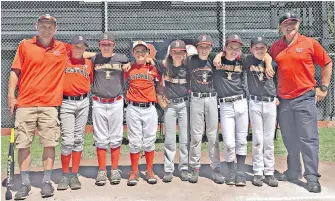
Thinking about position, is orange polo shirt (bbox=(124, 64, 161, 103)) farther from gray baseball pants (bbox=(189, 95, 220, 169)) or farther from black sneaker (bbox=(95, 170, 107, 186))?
black sneaker (bbox=(95, 170, 107, 186))

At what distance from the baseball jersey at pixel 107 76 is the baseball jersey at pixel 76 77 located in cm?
12

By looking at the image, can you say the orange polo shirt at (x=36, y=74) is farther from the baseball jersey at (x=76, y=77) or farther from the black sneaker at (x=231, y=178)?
the black sneaker at (x=231, y=178)

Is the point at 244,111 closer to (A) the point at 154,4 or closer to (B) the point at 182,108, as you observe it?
(B) the point at 182,108

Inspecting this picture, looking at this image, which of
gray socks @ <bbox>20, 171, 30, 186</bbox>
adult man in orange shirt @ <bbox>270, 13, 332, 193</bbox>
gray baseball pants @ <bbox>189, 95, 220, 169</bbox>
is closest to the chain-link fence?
adult man in orange shirt @ <bbox>270, 13, 332, 193</bbox>

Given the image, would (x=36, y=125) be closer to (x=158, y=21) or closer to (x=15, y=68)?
(x=15, y=68)

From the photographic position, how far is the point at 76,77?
4.31 metres

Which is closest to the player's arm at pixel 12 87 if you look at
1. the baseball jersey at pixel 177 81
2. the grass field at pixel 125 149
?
the grass field at pixel 125 149

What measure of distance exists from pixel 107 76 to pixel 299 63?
2.57 metres

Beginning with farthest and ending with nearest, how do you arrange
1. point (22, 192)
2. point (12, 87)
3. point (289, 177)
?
point (289, 177), point (12, 87), point (22, 192)

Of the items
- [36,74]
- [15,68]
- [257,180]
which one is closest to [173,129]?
[257,180]

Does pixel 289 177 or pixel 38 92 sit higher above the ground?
pixel 38 92

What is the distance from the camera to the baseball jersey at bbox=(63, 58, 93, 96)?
4.28 m

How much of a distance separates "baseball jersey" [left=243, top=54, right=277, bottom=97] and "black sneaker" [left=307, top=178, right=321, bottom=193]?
1.23 meters

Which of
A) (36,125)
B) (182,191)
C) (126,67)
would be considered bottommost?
(182,191)
